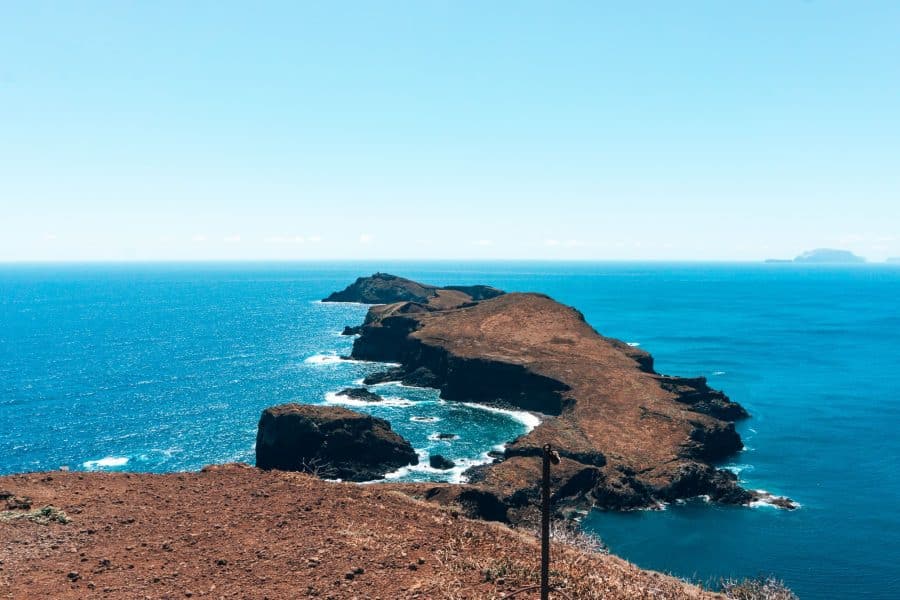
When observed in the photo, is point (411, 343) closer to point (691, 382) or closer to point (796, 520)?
point (691, 382)

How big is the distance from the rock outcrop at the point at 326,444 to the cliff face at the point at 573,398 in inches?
461

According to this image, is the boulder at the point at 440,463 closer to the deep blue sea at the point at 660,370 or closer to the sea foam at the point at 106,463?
the deep blue sea at the point at 660,370

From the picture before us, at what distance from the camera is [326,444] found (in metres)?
67.9

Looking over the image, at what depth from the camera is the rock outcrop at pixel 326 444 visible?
67188 millimetres

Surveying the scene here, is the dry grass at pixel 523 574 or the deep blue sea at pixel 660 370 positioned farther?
the deep blue sea at pixel 660 370

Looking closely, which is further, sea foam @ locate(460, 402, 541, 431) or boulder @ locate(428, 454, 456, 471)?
sea foam @ locate(460, 402, 541, 431)

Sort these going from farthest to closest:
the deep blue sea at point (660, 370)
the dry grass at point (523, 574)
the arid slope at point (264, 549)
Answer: the deep blue sea at point (660, 370)
the dry grass at point (523, 574)
the arid slope at point (264, 549)

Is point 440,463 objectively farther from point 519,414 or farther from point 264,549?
point 264,549

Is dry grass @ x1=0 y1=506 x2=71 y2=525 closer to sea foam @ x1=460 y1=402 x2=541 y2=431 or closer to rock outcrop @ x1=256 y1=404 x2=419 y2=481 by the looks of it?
rock outcrop @ x1=256 y1=404 x2=419 y2=481

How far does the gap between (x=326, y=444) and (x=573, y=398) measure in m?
38.1

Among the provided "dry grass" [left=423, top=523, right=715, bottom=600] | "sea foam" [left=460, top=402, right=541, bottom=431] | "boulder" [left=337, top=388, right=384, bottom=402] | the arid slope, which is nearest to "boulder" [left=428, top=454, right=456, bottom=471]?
"sea foam" [left=460, top=402, right=541, bottom=431]

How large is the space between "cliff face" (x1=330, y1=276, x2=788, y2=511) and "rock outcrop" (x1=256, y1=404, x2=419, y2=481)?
11701 mm

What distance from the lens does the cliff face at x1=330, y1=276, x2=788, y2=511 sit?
63344 millimetres

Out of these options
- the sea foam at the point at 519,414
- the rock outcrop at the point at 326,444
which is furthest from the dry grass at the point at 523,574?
the sea foam at the point at 519,414
